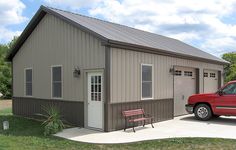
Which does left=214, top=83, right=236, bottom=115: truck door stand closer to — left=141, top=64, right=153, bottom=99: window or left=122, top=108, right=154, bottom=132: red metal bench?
left=141, top=64, right=153, bottom=99: window

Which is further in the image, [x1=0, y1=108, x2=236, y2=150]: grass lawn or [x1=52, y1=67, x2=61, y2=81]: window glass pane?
[x1=52, y1=67, x2=61, y2=81]: window glass pane

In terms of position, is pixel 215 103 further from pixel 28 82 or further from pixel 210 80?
pixel 28 82

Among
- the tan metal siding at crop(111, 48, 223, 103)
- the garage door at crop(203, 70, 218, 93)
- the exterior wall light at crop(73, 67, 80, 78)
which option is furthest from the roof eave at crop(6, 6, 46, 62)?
the garage door at crop(203, 70, 218, 93)

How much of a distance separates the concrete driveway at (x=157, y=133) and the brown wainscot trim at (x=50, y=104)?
0.81m

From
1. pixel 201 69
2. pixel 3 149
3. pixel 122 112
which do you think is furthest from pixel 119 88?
pixel 201 69

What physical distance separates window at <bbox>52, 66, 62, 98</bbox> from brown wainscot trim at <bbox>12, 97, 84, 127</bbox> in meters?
0.32

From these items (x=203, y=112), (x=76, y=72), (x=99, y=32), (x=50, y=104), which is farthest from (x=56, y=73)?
(x=203, y=112)

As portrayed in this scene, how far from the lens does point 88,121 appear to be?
11.6 meters

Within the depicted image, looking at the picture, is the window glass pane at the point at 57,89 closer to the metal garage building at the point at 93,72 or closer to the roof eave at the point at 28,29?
the metal garage building at the point at 93,72

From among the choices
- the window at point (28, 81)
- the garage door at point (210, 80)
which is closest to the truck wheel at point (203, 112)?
the garage door at point (210, 80)

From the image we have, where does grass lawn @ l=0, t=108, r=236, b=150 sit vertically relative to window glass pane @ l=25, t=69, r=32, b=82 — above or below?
below

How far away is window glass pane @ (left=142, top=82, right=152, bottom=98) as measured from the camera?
12.5 meters

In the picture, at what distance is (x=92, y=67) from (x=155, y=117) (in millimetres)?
3892

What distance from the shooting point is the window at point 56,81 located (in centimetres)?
1299
